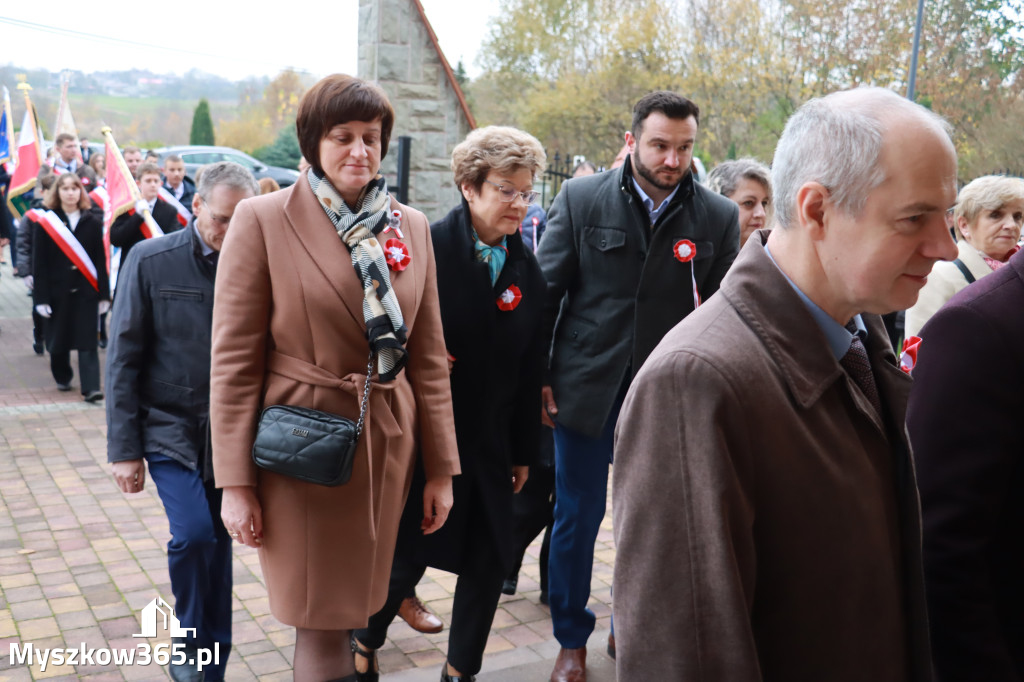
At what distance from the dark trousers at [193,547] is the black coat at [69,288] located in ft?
19.6

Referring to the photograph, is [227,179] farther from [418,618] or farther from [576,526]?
[418,618]

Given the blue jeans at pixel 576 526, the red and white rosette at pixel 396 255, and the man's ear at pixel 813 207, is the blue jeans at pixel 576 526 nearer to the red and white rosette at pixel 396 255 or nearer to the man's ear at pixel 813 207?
the red and white rosette at pixel 396 255

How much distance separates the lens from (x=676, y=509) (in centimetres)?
152

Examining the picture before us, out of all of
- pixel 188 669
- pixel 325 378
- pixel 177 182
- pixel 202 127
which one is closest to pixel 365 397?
pixel 325 378

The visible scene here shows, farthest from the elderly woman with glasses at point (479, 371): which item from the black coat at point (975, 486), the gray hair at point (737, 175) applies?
the black coat at point (975, 486)

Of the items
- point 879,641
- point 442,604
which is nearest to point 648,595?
point 879,641

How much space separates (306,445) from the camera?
111 inches

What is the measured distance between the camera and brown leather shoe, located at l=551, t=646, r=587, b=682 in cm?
399

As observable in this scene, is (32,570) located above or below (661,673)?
below

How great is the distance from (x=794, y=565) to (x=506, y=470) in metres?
2.24

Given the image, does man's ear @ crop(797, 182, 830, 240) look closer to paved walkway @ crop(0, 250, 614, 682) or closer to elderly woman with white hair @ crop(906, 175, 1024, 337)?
paved walkway @ crop(0, 250, 614, 682)

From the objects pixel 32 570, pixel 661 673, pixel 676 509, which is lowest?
pixel 32 570

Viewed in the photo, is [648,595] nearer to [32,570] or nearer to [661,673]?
[661,673]

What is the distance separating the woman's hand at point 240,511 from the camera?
2.89m
